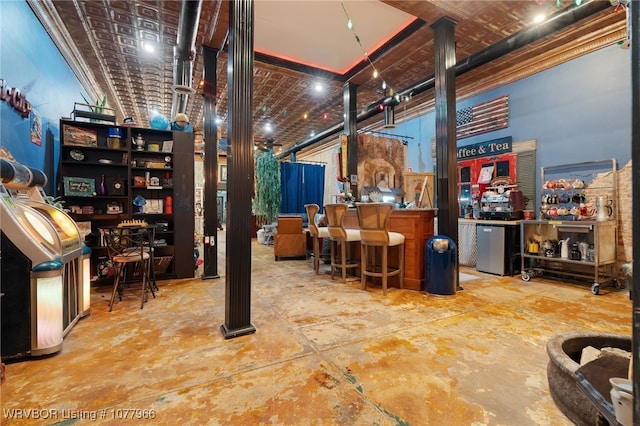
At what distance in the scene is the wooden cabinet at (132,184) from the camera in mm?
4164

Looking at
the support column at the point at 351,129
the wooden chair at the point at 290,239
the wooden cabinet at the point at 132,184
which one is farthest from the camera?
the wooden chair at the point at 290,239

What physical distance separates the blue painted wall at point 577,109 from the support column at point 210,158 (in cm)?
536

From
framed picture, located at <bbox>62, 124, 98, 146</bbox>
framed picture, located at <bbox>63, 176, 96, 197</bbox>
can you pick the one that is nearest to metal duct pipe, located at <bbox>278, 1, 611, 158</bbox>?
framed picture, located at <bbox>62, 124, 98, 146</bbox>

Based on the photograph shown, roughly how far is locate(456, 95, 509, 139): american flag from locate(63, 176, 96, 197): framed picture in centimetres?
698

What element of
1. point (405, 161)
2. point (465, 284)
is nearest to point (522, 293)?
point (465, 284)

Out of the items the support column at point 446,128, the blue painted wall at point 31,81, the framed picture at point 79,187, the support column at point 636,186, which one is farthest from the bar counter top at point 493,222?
the blue painted wall at point 31,81

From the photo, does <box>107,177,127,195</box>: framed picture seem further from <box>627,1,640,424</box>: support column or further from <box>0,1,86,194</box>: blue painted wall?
<box>627,1,640,424</box>: support column

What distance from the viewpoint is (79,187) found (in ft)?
13.6

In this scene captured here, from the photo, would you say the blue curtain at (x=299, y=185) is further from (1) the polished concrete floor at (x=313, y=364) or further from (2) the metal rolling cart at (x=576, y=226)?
(2) the metal rolling cart at (x=576, y=226)

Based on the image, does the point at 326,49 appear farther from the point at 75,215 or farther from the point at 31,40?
the point at 75,215

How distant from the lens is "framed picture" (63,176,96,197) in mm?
4051

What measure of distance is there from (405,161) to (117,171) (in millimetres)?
6187

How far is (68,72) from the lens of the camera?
15.5ft

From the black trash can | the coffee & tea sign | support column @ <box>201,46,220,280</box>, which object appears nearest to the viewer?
the black trash can
